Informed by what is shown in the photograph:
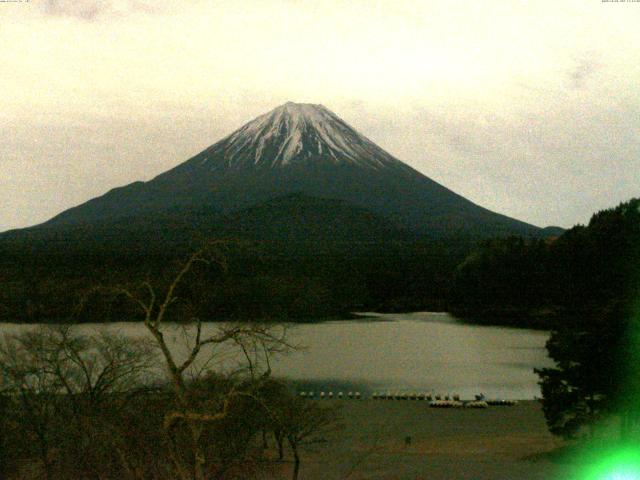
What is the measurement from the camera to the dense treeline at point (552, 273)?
6063 cm

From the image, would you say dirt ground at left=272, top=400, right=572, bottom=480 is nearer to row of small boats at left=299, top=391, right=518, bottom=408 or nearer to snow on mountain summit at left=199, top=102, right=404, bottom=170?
row of small boats at left=299, top=391, right=518, bottom=408

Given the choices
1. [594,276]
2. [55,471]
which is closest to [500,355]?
[594,276]

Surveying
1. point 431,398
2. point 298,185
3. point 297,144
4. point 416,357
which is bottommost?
point 431,398

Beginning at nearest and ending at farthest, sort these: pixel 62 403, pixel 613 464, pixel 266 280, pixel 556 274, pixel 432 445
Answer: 1. pixel 62 403
2. pixel 613 464
3. pixel 432 445
4. pixel 556 274
5. pixel 266 280

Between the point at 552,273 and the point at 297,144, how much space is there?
258ft

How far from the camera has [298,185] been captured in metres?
134

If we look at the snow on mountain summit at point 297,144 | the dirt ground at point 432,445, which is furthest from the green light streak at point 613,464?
the snow on mountain summit at point 297,144

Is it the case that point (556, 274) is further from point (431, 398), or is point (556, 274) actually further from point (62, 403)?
point (62, 403)

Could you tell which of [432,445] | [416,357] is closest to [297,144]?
[416,357]

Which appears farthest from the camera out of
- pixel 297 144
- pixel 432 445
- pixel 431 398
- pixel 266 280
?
pixel 297 144

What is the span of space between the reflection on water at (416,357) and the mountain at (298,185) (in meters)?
62.0

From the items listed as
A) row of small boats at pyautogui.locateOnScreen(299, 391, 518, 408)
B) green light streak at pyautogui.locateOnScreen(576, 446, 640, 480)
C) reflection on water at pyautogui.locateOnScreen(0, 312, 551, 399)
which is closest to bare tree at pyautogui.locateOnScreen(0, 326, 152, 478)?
green light streak at pyautogui.locateOnScreen(576, 446, 640, 480)

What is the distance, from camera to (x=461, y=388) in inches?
1248

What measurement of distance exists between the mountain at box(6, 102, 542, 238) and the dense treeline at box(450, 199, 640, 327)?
44741 millimetres
